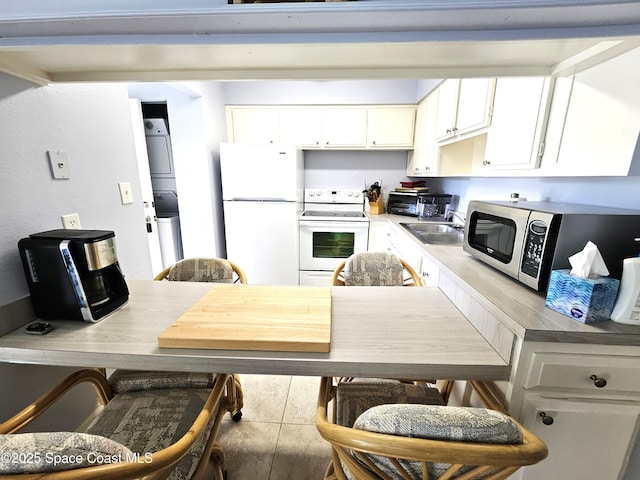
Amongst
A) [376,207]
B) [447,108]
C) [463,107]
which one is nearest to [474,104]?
[463,107]

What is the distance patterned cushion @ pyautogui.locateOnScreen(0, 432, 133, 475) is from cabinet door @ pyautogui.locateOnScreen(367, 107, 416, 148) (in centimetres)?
316

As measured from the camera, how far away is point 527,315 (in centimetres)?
79

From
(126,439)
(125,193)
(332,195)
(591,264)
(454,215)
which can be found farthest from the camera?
(332,195)

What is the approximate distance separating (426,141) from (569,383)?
2406mm

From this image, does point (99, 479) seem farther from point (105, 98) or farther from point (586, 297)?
point (105, 98)

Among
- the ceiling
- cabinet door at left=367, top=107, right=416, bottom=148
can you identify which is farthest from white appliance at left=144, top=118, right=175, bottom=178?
cabinet door at left=367, top=107, right=416, bottom=148

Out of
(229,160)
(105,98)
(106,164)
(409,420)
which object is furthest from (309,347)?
(229,160)

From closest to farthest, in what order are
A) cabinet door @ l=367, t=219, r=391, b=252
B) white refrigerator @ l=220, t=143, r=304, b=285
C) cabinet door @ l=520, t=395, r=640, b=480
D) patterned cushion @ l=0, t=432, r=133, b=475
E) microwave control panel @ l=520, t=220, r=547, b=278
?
patterned cushion @ l=0, t=432, r=133, b=475, cabinet door @ l=520, t=395, r=640, b=480, microwave control panel @ l=520, t=220, r=547, b=278, white refrigerator @ l=220, t=143, r=304, b=285, cabinet door @ l=367, t=219, r=391, b=252

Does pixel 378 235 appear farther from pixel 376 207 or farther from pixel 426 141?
pixel 426 141

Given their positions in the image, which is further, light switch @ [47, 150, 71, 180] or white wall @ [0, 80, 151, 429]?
light switch @ [47, 150, 71, 180]

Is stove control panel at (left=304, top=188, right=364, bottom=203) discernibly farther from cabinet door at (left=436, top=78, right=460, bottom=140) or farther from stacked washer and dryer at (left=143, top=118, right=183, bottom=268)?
stacked washer and dryer at (left=143, top=118, right=183, bottom=268)

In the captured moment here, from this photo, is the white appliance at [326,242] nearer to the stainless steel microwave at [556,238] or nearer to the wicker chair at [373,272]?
the wicker chair at [373,272]

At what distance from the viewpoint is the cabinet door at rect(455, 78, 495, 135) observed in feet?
5.22

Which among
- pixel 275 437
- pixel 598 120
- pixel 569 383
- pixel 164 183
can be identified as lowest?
pixel 275 437
